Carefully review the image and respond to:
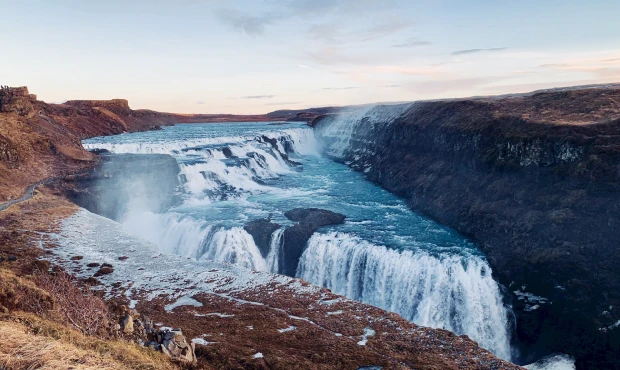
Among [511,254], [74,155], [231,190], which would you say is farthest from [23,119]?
[511,254]

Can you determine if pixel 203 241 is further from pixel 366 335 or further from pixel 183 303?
pixel 366 335

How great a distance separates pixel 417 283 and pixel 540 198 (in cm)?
1117

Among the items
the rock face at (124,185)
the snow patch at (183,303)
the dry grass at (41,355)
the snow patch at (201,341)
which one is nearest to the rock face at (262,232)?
the snow patch at (183,303)

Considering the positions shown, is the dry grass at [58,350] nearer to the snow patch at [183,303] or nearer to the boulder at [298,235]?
the snow patch at [183,303]

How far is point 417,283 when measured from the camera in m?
23.8

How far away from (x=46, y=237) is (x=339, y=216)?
2053cm

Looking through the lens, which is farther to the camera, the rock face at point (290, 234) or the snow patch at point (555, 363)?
the rock face at point (290, 234)

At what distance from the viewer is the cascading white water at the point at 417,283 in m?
21.8

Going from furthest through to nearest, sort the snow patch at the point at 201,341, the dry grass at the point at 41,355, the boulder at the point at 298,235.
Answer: the boulder at the point at 298,235 < the snow patch at the point at 201,341 < the dry grass at the point at 41,355

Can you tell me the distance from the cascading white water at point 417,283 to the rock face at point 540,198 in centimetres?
131

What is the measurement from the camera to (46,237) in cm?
2450

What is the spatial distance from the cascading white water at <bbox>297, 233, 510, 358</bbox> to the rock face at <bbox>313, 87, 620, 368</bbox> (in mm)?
1305

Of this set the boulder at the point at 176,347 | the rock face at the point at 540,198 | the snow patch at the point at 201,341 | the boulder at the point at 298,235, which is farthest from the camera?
the boulder at the point at 298,235

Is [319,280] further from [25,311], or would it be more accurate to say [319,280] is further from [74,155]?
[74,155]
